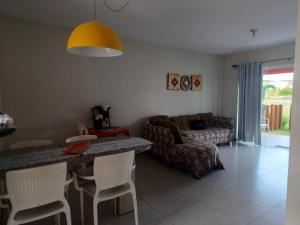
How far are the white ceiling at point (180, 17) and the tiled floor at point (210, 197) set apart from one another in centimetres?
255

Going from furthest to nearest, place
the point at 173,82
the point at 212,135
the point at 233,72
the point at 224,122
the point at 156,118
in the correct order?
the point at 233,72 → the point at 224,122 → the point at 173,82 → the point at 212,135 → the point at 156,118

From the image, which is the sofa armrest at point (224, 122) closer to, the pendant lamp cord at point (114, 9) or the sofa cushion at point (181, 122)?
the sofa cushion at point (181, 122)

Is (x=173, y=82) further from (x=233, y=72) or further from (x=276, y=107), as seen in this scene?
→ (x=276, y=107)

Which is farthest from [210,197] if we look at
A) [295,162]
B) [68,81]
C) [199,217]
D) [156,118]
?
[68,81]

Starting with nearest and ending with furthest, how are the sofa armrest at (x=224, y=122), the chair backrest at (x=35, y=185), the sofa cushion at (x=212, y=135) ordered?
the chair backrest at (x=35, y=185) → the sofa cushion at (x=212, y=135) → the sofa armrest at (x=224, y=122)

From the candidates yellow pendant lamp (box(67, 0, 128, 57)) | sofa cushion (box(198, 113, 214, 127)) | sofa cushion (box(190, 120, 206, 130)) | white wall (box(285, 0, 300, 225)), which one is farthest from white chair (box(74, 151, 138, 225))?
sofa cushion (box(198, 113, 214, 127))

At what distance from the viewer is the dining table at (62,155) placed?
158 cm

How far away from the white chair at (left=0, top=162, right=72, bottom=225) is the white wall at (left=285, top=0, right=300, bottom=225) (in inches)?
59.5

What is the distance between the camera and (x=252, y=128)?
5238 mm

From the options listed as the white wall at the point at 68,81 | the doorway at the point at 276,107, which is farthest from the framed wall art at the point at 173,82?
the doorway at the point at 276,107

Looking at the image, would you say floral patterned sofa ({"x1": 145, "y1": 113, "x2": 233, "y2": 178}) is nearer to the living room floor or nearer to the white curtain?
the living room floor

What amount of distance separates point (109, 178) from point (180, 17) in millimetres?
2573

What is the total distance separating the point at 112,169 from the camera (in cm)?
168

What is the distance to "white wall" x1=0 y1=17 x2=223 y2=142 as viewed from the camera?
124 inches
